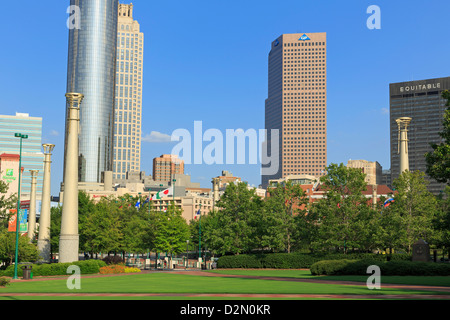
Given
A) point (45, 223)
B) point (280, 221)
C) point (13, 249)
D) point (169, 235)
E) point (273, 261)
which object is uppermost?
point (280, 221)

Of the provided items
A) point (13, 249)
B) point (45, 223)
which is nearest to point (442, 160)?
point (13, 249)

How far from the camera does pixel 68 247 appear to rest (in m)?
52.8

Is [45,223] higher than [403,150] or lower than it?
lower

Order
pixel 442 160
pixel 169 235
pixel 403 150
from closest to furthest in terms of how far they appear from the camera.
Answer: pixel 442 160
pixel 403 150
pixel 169 235

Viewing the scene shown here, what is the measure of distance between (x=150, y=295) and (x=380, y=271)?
81.1 ft

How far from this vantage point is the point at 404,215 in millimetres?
58906

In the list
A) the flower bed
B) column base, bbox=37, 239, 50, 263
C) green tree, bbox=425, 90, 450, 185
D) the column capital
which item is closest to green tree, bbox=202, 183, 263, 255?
the flower bed

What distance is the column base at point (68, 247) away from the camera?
5275 cm

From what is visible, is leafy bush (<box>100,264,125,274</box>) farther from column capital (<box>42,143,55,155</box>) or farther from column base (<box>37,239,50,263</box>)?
column capital (<box>42,143,55,155</box>)

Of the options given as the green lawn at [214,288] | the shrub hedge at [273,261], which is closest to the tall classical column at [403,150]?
the shrub hedge at [273,261]

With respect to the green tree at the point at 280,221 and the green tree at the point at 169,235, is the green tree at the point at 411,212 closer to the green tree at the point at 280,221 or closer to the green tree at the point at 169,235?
the green tree at the point at 280,221

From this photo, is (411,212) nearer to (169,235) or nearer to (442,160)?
(442,160)

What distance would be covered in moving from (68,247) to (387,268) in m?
31.8
